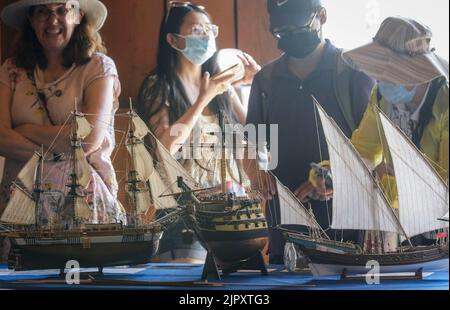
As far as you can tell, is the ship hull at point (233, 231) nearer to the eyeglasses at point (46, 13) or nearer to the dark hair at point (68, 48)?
the dark hair at point (68, 48)

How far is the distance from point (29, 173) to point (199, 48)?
1.49m

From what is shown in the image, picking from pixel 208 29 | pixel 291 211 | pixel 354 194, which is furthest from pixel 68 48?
pixel 354 194

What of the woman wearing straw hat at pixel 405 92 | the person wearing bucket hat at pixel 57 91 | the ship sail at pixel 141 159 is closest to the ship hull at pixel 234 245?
the ship sail at pixel 141 159

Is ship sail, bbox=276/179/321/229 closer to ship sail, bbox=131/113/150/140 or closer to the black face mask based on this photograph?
the black face mask

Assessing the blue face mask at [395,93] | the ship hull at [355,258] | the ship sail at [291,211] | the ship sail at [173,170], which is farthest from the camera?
the ship sail at [173,170]

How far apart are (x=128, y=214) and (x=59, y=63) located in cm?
120

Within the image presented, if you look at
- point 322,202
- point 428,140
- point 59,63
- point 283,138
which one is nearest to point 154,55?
point 59,63

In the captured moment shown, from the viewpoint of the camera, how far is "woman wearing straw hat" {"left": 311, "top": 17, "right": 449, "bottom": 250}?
5.34 metres

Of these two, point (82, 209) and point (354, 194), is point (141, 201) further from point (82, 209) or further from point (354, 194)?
point (354, 194)

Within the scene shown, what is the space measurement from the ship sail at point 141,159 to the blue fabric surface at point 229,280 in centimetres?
64

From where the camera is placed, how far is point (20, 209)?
589 centimetres

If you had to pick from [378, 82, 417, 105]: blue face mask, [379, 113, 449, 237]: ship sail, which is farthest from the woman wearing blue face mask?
[379, 113, 449, 237]: ship sail

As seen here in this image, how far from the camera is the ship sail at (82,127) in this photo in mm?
5883

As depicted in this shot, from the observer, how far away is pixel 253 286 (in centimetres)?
547
